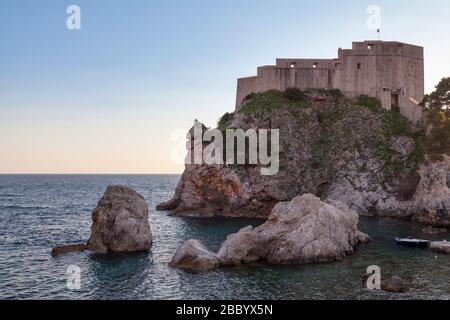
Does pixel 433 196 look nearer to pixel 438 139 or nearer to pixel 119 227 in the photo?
pixel 438 139

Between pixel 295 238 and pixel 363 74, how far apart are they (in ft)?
130

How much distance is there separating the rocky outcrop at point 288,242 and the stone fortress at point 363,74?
112 ft

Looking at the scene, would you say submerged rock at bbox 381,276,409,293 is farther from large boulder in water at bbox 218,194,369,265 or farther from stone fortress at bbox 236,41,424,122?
stone fortress at bbox 236,41,424,122

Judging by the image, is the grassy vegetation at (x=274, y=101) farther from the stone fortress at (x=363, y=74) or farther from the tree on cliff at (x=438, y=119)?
the tree on cliff at (x=438, y=119)

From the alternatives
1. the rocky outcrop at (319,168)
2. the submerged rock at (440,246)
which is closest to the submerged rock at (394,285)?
the submerged rock at (440,246)

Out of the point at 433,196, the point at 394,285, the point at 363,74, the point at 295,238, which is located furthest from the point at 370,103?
the point at 394,285

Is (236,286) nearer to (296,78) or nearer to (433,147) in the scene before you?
Answer: (433,147)

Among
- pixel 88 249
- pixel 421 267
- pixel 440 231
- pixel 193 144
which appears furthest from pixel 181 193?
pixel 421 267

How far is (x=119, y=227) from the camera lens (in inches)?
1379

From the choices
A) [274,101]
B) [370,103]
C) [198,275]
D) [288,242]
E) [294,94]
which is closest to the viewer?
[198,275]

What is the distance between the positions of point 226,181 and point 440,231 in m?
24.7

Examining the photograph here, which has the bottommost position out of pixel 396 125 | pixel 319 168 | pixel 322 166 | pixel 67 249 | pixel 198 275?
pixel 198 275

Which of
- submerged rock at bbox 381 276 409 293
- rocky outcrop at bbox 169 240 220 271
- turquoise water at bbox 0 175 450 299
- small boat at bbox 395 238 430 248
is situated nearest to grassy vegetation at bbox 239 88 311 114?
turquoise water at bbox 0 175 450 299

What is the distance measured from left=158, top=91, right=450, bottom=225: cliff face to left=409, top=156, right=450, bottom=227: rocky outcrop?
43 centimetres
